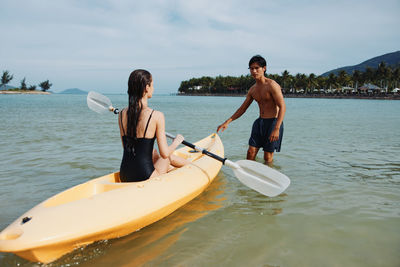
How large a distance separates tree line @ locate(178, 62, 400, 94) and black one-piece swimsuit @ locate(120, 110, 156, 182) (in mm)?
81009

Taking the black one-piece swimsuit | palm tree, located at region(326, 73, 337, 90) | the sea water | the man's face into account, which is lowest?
the sea water

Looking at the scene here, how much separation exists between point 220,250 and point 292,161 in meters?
3.85

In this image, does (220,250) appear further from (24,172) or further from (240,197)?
(24,172)

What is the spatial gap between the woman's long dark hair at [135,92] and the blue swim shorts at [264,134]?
7.85 ft

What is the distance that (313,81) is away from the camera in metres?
85.8

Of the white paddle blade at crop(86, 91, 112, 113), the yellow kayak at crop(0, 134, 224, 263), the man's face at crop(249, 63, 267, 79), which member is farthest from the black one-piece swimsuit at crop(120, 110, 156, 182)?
the man's face at crop(249, 63, 267, 79)

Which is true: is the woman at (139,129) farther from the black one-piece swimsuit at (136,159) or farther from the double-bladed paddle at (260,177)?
the double-bladed paddle at (260,177)

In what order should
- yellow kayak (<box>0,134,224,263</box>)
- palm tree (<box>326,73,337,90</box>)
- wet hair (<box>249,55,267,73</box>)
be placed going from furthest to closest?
palm tree (<box>326,73,337,90</box>), wet hair (<box>249,55,267,73</box>), yellow kayak (<box>0,134,224,263</box>)

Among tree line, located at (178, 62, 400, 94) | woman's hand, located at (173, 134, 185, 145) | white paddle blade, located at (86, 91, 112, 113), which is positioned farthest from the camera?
tree line, located at (178, 62, 400, 94)

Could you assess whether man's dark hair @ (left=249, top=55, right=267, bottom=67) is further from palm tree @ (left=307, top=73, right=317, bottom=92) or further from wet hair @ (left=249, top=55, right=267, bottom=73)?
palm tree @ (left=307, top=73, right=317, bottom=92)

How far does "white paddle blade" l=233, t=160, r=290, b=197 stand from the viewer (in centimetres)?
362

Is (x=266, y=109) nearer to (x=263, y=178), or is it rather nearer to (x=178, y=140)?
(x=263, y=178)

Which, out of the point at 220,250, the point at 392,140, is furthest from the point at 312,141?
the point at 220,250

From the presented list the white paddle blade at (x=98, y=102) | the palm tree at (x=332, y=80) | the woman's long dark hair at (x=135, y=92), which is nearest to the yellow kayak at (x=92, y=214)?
the woman's long dark hair at (x=135, y=92)
